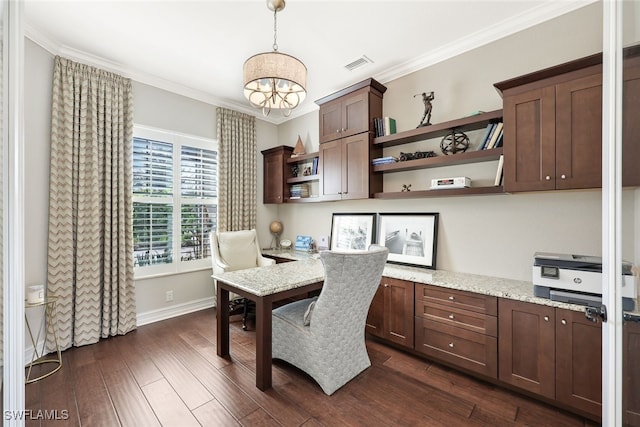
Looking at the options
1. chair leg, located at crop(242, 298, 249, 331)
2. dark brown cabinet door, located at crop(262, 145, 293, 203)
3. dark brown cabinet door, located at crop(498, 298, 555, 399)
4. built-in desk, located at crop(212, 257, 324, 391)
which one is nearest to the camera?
dark brown cabinet door, located at crop(498, 298, 555, 399)

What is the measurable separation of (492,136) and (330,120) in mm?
1779

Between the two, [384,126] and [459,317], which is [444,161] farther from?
[459,317]

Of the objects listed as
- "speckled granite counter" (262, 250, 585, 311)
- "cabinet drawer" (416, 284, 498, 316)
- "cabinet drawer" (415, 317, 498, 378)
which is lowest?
"cabinet drawer" (415, 317, 498, 378)

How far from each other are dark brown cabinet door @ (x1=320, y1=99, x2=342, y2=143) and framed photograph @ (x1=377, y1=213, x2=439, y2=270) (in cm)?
116

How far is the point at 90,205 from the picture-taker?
2.68 meters

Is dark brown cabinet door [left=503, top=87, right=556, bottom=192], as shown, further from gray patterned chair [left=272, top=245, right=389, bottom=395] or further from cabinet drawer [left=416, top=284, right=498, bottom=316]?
gray patterned chair [left=272, top=245, right=389, bottom=395]

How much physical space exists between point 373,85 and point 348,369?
281cm

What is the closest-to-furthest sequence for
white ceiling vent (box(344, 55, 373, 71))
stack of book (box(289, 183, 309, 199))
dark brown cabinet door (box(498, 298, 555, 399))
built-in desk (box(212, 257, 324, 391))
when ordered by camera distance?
dark brown cabinet door (box(498, 298, 555, 399)) < built-in desk (box(212, 257, 324, 391)) < white ceiling vent (box(344, 55, 373, 71)) < stack of book (box(289, 183, 309, 199))

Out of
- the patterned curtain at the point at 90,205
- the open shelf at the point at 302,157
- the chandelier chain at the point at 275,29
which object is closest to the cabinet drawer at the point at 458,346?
the open shelf at the point at 302,157

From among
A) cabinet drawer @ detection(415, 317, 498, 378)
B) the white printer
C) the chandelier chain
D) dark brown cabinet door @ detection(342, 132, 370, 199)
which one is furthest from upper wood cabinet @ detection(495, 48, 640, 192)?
the chandelier chain

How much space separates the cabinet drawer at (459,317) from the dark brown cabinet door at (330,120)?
209 centimetres

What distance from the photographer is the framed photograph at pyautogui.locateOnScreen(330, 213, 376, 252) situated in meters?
3.21

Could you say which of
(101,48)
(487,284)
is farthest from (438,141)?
(101,48)

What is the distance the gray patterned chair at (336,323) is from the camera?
1.77 m
